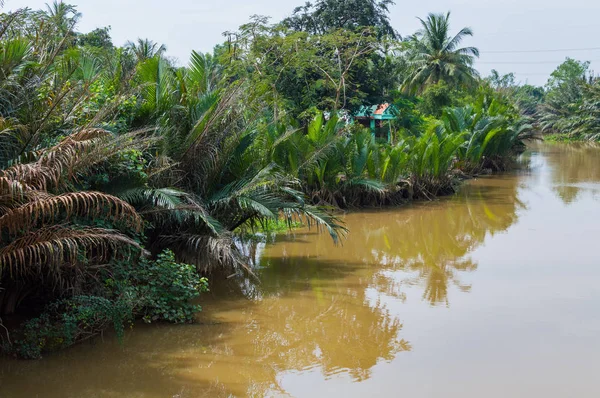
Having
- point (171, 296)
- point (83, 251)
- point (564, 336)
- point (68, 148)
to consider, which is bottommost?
point (564, 336)

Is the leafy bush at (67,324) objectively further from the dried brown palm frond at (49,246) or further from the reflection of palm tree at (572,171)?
the reflection of palm tree at (572,171)

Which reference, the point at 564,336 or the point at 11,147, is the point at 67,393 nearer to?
the point at 11,147

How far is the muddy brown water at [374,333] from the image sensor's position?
215 inches

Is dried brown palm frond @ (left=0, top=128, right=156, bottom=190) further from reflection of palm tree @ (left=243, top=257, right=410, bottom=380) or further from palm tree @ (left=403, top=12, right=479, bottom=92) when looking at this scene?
palm tree @ (left=403, top=12, right=479, bottom=92)

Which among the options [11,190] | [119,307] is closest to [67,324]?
[119,307]

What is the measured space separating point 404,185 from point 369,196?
147cm

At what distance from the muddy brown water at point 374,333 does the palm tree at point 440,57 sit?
2293 cm

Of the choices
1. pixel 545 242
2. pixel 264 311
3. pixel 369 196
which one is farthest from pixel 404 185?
pixel 264 311

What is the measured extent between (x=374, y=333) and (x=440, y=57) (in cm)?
2926

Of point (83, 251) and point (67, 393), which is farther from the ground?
point (83, 251)

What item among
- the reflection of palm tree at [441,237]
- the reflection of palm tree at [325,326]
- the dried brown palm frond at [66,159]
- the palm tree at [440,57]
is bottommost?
the reflection of palm tree at [325,326]

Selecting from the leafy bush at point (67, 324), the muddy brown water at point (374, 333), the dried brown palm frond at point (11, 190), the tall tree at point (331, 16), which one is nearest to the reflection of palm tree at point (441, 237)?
the muddy brown water at point (374, 333)

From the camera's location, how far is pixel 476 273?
9.54m

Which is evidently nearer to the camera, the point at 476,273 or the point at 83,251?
the point at 83,251
